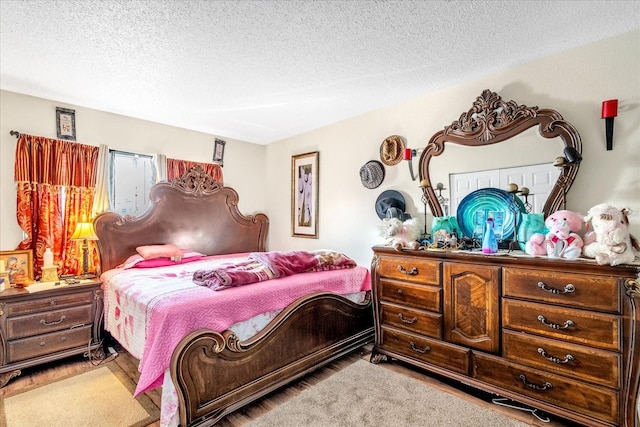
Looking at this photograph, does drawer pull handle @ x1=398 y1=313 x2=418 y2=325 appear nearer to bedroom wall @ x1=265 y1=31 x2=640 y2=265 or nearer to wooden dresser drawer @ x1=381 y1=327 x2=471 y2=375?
wooden dresser drawer @ x1=381 y1=327 x2=471 y2=375

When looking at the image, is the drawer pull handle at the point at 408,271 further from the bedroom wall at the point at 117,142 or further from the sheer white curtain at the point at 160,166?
the sheer white curtain at the point at 160,166

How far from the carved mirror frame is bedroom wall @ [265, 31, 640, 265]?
74mm

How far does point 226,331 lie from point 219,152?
9.95ft

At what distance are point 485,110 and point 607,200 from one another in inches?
42.1

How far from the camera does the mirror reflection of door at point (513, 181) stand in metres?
2.24

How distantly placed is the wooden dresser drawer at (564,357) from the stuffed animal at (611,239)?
51 centimetres

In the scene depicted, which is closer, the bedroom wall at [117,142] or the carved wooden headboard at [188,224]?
the bedroom wall at [117,142]

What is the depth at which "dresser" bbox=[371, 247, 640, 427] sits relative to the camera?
1.60 meters

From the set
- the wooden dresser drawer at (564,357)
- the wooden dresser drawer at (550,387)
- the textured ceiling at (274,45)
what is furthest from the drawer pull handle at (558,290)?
the textured ceiling at (274,45)

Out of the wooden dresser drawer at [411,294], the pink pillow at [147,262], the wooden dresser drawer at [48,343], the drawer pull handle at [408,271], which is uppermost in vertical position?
the drawer pull handle at [408,271]

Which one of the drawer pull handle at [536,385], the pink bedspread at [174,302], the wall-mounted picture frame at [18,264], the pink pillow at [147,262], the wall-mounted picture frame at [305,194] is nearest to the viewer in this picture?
the pink bedspread at [174,302]

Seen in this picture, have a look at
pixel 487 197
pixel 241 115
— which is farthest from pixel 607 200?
pixel 241 115

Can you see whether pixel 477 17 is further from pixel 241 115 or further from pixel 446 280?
pixel 241 115

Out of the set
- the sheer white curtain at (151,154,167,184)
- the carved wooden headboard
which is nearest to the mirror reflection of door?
the carved wooden headboard
